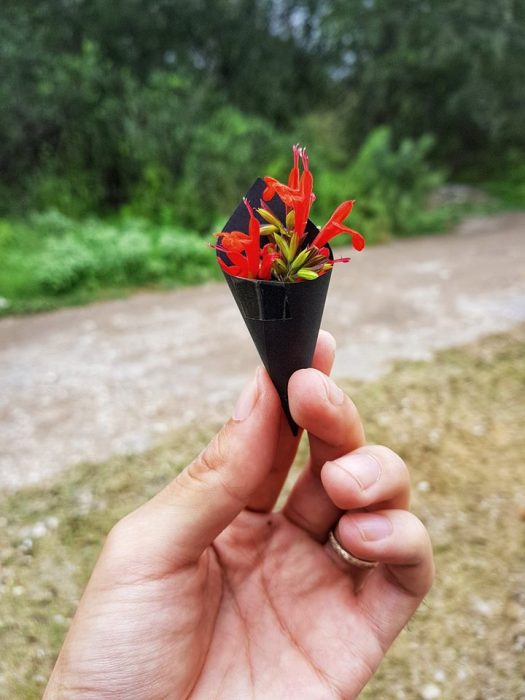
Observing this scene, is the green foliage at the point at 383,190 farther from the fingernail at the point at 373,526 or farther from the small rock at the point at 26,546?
the fingernail at the point at 373,526

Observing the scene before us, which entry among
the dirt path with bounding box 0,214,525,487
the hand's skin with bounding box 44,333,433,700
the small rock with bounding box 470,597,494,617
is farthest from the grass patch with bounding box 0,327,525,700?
the hand's skin with bounding box 44,333,433,700

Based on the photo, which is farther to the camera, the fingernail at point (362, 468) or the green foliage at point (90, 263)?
the green foliage at point (90, 263)

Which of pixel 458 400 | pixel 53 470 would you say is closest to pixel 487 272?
pixel 458 400

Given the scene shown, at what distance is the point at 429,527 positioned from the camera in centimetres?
321

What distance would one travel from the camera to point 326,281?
145cm

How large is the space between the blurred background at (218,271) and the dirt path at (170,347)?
28mm

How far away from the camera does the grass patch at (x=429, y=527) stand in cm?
255

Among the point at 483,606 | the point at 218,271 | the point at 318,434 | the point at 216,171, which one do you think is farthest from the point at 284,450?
the point at 216,171

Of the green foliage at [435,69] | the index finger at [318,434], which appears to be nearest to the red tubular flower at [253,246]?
the index finger at [318,434]

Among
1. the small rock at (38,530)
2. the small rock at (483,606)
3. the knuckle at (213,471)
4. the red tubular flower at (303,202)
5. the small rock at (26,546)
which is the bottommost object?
the small rock at (26,546)

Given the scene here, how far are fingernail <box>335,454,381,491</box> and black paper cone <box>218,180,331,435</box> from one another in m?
0.31

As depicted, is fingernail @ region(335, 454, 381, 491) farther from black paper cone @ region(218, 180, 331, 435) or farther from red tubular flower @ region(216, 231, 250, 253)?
red tubular flower @ region(216, 231, 250, 253)

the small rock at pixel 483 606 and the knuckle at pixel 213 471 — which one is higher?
the knuckle at pixel 213 471

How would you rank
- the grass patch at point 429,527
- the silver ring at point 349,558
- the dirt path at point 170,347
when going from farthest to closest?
the dirt path at point 170,347
the grass patch at point 429,527
the silver ring at point 349,558
